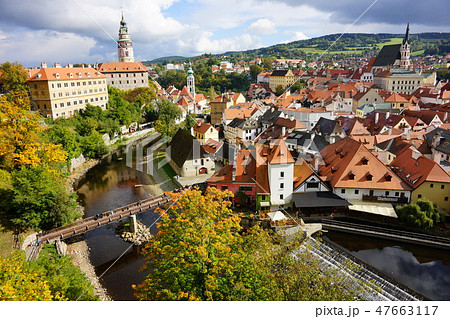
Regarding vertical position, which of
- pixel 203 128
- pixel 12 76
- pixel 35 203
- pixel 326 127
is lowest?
pixel 35 203

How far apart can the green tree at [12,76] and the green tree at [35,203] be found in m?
27.3

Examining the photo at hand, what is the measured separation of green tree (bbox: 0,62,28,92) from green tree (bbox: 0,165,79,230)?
89.4 ft

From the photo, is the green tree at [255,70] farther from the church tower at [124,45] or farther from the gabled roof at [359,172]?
the gabled roof at [359,172]

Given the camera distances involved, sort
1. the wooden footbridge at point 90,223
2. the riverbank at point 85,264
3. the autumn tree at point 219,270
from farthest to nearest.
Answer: the wooden footbridge at point 90,223
the riverbank at point 85,264
the autumn tree at point 219,270

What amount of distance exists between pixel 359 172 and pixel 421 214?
510 cm

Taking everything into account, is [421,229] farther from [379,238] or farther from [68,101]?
[68,101]

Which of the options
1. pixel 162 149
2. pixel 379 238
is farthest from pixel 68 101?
pixel 379 238

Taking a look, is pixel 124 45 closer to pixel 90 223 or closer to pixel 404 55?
pixel 90 223

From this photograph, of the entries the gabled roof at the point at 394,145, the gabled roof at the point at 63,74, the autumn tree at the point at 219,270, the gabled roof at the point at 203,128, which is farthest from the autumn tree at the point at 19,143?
the gabled roof at the point at 394,145

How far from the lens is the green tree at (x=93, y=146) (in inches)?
1583

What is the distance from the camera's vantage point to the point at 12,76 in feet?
139

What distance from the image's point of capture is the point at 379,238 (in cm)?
2127

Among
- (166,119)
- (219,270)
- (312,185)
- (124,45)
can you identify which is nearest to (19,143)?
(219,270)

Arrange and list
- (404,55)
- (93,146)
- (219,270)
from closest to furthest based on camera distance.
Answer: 1. (219,270)
2. (93,146)
3. (404,55)
